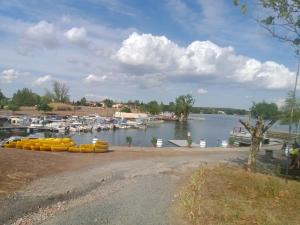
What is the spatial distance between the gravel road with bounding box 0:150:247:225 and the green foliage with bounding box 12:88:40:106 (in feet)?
512

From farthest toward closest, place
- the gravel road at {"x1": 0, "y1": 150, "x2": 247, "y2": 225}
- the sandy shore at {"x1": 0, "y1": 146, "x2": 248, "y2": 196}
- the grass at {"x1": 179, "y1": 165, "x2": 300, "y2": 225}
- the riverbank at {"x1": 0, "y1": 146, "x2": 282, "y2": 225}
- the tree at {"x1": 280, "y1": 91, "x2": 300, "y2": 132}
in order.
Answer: the tree at {"x1": 280, "y1": 91, "x2": 300, "y2": 132}, the sandy shore at {"x1": 0, "y1": 146, "x2": 248, "y2": 196}, the grass at {"x1": 179, "y1": 165, "x2": 300, "y2": 225}, the riverbank at {"x1": 0, "y1": 146, "x2": 282, "y2": 225}, the gravel road at {"x1": 0, "y1": 150, "x2": 247, "y2": 225}

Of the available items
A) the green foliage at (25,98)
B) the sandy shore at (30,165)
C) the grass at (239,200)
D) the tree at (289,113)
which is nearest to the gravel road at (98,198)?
the sandy shore at (30,165)

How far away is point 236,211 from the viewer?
1340 cm

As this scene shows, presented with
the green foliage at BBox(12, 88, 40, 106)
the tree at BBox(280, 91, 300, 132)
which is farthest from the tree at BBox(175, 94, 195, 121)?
the tree at BBox(280, 91, 300, 132)

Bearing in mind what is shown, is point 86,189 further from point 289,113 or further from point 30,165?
point 289,113

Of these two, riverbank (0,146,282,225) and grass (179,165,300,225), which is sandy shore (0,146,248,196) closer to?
riverbank (0,146,282,225)

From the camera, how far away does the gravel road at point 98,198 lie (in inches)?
471

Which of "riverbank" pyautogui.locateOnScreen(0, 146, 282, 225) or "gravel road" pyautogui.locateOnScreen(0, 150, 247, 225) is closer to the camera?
"gravel road" pyautogui.locateOnScreen(0, 150, 247, 225)

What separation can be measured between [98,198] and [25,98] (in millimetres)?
164082

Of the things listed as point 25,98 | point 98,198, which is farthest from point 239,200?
point 25,98

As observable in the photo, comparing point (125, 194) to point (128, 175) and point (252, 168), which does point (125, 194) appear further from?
point (252, 168)

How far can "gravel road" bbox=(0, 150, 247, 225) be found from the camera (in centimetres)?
1196

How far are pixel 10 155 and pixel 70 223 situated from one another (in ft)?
35.9

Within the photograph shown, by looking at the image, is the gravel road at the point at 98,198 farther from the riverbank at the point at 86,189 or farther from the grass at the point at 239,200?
the grass at the point at 239,200
